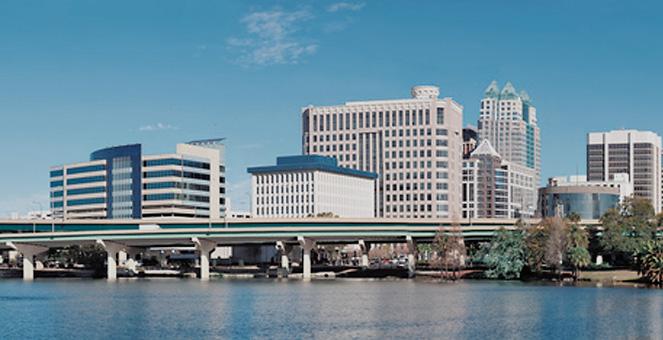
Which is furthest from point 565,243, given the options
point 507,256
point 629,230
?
point 629,230

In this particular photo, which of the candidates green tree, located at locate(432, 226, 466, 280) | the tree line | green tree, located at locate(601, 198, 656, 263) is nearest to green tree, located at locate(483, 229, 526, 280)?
the tree line

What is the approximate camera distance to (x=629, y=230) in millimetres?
186125

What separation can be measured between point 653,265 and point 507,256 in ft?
101

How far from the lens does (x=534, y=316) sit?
102 m

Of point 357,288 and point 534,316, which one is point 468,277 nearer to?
point 357,288

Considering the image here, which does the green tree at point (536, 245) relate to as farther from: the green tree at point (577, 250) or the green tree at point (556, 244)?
the green tree at point (577, 250)

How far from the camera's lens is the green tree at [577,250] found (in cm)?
17325

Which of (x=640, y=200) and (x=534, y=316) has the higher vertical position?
(x=640, y=200)

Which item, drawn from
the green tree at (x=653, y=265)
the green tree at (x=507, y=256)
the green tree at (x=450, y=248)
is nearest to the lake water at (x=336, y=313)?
the green tree at (x=653, y=265)

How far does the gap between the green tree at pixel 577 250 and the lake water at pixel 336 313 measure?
2294 cm

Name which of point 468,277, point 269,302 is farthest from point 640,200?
point 269,302

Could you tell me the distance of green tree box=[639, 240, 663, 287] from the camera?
157125mm

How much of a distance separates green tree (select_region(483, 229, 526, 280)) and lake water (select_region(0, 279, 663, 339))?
1168 inches

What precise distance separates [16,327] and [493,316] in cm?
4471
